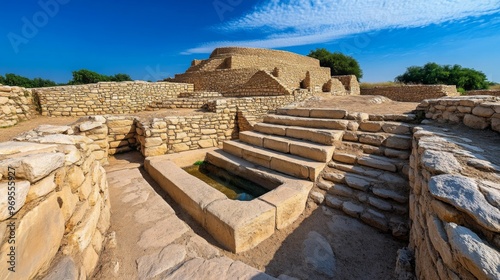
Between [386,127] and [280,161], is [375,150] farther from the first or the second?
[280,161]

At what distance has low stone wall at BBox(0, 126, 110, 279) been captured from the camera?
3.28 ft

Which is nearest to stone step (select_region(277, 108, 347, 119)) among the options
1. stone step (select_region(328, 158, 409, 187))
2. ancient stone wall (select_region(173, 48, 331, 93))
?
stone step (select_region(328, 158, 409, 187))

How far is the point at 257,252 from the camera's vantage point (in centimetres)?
223

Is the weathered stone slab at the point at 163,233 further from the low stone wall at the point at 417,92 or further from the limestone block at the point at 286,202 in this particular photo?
the low stone wall at the point at 417,92

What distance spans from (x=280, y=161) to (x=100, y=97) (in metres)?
9.81

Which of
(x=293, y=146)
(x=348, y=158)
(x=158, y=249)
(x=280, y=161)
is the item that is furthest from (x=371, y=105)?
(x=158, y=249)

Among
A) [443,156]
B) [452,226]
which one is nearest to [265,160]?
[443,156]

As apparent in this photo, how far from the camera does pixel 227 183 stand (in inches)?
162

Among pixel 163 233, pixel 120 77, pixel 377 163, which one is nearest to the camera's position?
pixel 163 233

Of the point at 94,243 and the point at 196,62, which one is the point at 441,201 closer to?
the point at 94,243

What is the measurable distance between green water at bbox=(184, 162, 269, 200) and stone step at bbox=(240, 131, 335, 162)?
972mm

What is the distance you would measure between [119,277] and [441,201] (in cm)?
261

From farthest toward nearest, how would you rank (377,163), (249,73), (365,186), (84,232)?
1. (249,73)
2. (377,163)
3. (365,186)
4. (84,232)

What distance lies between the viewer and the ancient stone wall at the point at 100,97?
7.90 metres
